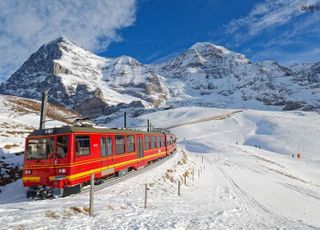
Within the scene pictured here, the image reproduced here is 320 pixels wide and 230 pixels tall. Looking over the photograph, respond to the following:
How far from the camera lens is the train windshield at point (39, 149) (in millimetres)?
15352

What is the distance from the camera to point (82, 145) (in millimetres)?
15945

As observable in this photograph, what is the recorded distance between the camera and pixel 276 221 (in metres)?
13.1

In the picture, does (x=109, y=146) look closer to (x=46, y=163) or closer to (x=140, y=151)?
(x=46, y=163)

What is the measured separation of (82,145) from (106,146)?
2793mm

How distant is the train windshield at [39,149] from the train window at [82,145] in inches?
49.1

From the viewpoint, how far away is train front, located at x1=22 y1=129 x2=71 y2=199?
48.8 feet

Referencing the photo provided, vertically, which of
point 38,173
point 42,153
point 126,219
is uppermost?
point 42,153

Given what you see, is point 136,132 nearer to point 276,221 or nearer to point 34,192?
point 34,192

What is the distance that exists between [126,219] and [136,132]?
568 inches

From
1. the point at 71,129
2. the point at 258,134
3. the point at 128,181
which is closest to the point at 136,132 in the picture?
the point at 128,181

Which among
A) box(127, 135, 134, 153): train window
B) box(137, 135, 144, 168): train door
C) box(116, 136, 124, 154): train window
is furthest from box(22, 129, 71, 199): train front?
box(137, 135, 144, 168): train door

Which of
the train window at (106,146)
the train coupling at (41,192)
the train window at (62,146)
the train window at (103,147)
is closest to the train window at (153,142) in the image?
the train window at (106,146)

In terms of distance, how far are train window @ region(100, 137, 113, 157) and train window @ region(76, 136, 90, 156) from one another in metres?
1.58

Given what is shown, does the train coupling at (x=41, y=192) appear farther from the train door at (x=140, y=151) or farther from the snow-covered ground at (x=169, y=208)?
the train door at (x=140, y=151)
